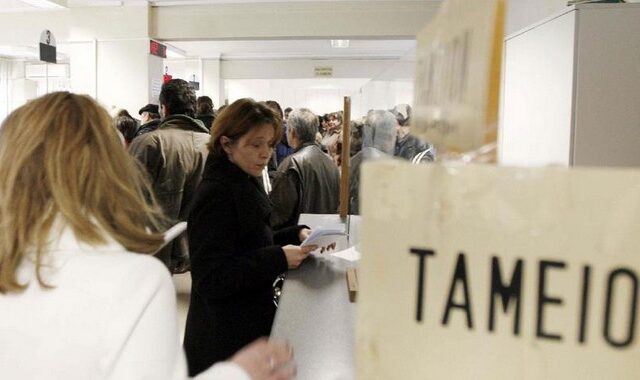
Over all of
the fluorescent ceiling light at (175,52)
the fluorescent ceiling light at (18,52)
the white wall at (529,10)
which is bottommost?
the white wall at (529,10)

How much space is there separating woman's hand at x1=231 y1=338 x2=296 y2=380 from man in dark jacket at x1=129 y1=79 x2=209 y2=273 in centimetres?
215

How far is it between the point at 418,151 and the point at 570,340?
49.9 inches

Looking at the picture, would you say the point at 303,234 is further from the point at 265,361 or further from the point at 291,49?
the point at 291,49

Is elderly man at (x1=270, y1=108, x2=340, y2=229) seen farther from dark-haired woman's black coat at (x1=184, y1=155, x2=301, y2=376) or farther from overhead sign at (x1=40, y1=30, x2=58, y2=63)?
overhead sign at (x1=40, y1=30, x2=58, y2=63)

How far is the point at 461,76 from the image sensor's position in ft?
1.55

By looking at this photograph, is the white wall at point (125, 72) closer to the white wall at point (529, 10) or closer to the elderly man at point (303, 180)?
the white wall at point (529, 10)

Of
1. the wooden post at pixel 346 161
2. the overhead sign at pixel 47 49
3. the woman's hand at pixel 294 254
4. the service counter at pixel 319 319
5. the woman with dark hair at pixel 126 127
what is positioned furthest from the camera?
the overhead sign at pixel 47 49

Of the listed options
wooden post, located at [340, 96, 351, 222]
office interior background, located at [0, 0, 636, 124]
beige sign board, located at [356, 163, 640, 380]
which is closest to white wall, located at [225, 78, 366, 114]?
office interior background, located at [0, 0, 636, 124]

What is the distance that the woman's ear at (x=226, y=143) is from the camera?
5.58ft

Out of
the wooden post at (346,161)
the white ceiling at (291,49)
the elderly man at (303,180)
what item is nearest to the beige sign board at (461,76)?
the elderly man at (303,180)

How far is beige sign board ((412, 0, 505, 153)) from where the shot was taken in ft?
1.42

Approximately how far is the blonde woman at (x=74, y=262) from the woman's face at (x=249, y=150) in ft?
2.76

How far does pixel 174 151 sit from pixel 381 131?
50.3 inches

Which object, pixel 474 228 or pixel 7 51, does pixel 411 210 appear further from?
pixel 7 51
